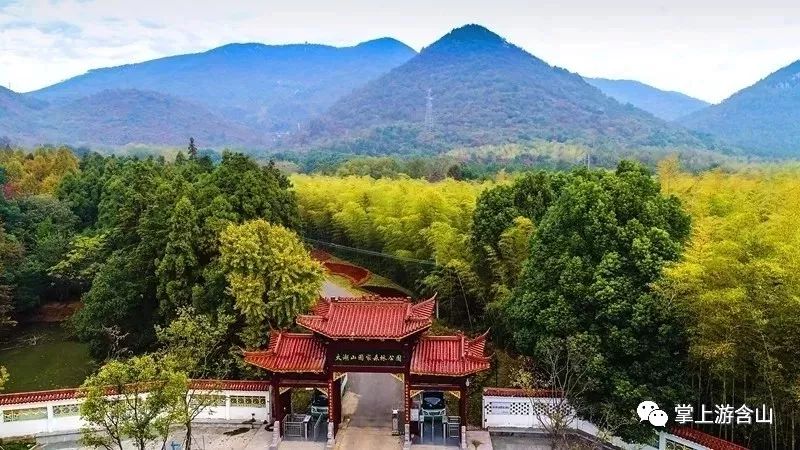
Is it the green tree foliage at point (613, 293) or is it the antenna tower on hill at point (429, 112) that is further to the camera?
the antenna tower on hill at point (429, 112)

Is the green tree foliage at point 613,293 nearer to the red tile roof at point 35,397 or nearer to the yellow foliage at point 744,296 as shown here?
the yellow foliage at point 744,296

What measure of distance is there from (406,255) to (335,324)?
12341mm

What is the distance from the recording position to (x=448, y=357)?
14.0 meters

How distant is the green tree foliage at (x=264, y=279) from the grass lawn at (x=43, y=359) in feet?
21.7

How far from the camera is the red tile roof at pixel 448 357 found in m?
13.7

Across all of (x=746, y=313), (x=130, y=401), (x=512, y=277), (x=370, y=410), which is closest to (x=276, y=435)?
(x=370, y=410)

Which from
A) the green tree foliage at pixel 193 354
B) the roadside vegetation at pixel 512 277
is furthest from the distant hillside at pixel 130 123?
the green tree foliage at pixel 193 354

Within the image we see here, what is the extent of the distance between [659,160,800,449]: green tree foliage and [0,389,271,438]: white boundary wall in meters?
9.15

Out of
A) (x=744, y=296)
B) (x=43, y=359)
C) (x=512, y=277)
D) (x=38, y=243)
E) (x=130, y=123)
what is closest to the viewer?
(x=744, y=296)

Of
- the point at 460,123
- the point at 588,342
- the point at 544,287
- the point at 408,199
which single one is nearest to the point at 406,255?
the point at 408,199

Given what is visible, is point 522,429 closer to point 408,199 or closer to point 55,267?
point 408,199

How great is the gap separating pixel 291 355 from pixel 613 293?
266 inches

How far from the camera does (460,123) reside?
4921 inches

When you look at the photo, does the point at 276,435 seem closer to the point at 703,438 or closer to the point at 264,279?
the point at 264,279
